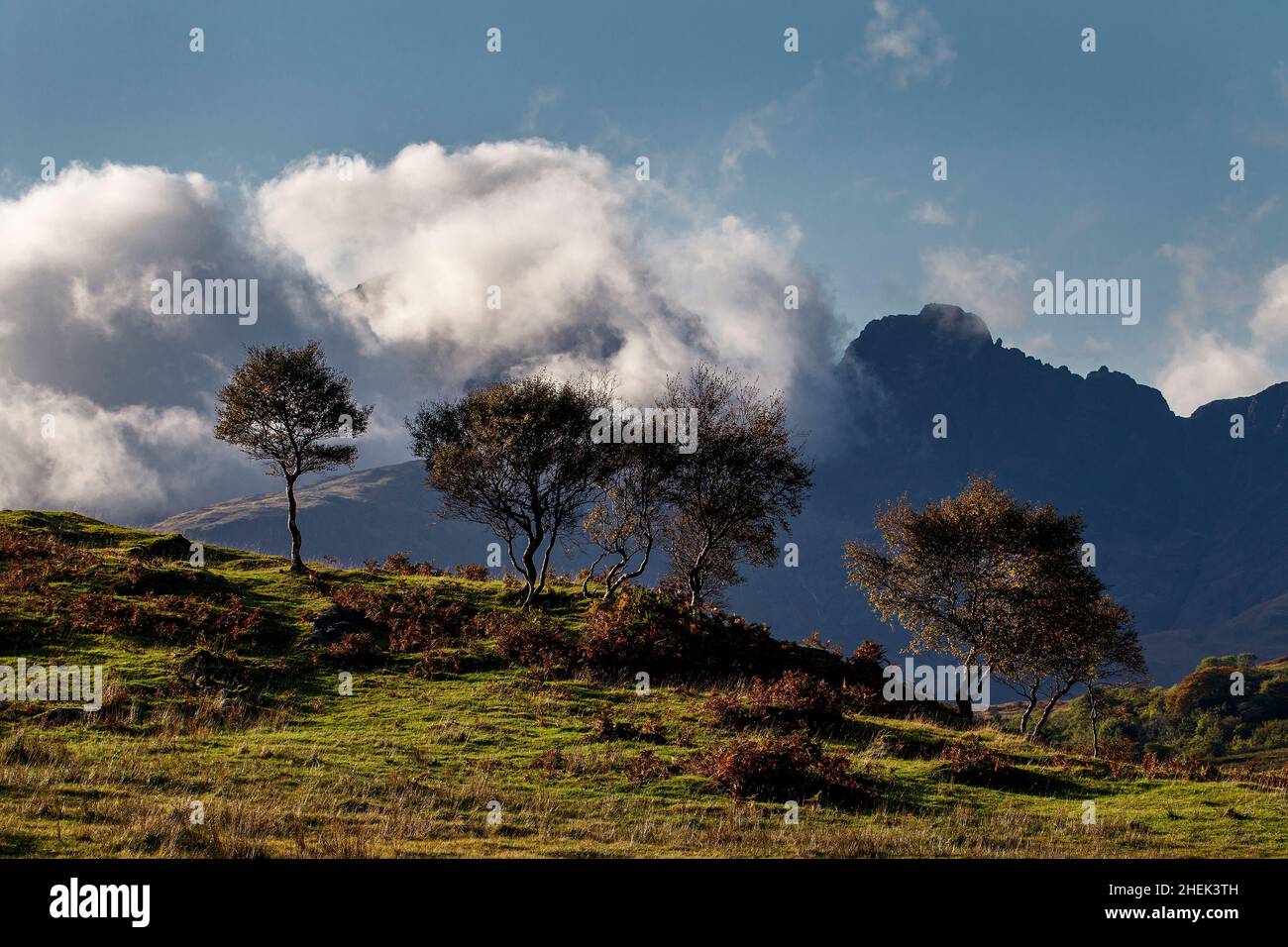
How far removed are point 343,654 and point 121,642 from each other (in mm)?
9122

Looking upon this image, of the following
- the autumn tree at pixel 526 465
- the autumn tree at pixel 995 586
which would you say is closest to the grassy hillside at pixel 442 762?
the autumn tree at pixel 526 465

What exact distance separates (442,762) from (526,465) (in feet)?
90.3

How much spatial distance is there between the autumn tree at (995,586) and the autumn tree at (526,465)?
20120 millimetres

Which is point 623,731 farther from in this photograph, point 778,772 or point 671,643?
point 671,643

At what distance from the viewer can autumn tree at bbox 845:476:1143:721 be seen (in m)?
54.2

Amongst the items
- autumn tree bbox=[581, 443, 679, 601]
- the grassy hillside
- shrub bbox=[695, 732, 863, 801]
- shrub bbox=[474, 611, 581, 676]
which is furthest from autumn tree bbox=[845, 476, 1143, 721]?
shrub bbox=[695, 732, 863, 801]

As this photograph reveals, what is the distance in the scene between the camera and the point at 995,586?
54656 millimetres

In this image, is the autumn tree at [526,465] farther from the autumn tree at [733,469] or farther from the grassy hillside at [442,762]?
the grassy hillside at [442,762]

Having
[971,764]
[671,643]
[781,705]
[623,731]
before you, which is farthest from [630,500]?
[971,764]

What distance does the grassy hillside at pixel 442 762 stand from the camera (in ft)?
63.0

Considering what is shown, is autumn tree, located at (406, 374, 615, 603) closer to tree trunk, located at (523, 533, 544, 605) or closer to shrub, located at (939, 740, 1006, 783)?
tree trunk, located at (523, 533, 544, 605)
